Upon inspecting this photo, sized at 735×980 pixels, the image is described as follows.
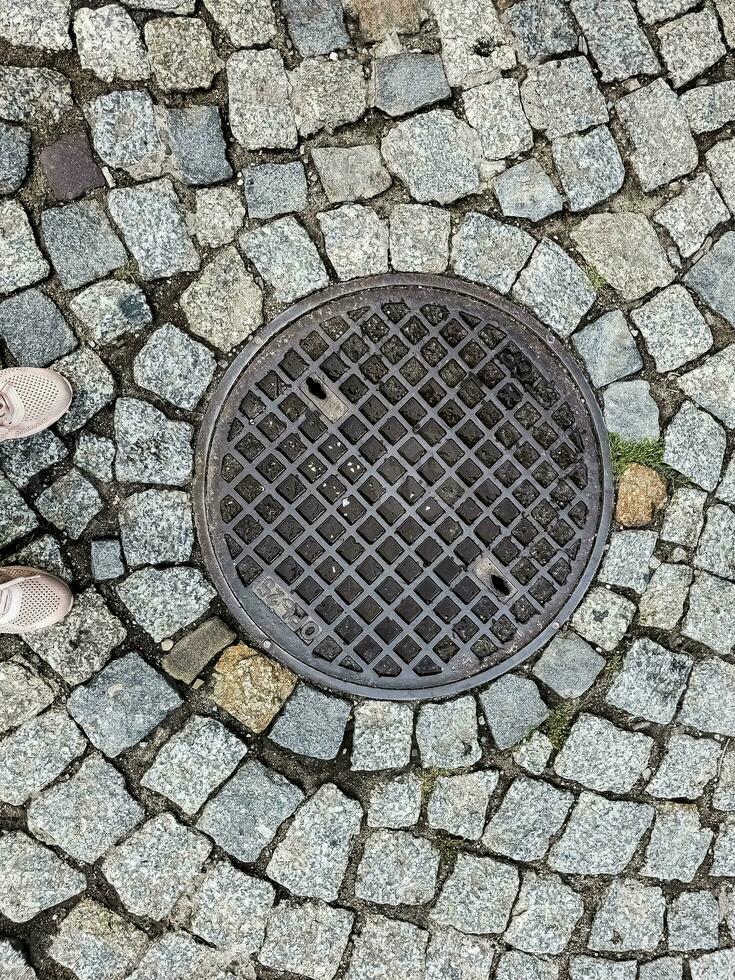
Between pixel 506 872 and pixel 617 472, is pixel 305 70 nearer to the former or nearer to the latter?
pixel 617 472

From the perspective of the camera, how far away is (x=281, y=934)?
2.80m

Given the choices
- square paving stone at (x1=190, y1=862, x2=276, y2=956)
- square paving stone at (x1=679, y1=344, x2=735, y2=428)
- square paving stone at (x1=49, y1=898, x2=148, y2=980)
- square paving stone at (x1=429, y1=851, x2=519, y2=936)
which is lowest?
A: square paving stone at (x1=49, y1=898, x2=148, y2=980)

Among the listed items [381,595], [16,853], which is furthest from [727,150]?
[16,853]

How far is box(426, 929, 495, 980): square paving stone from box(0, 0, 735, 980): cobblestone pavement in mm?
14

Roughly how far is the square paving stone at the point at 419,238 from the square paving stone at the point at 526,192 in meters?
0.24

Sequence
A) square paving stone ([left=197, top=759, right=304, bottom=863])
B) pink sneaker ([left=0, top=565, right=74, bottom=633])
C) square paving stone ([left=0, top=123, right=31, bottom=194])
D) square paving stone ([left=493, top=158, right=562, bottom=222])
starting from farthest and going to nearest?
square paving stone ([left=493, top=158, right=562, bottom=222]) < square paving stone ([left=197, top=759, right=304, bottom=863]) < square paving stone ([left=0, top=123, right=31, bottom=194]) < pink sneaker ([left=0, top=565, right=74, bottom=633])

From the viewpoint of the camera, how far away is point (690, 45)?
9.59ft

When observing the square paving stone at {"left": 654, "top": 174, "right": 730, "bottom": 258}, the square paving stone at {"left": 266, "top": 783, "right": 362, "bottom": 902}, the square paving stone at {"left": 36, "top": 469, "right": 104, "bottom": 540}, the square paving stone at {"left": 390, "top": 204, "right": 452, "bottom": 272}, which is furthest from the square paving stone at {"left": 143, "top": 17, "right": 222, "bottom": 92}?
the square paving stone at {"left": 266, "top": 783, "right": 362, "bottom": 902}

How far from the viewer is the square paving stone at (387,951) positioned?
283 cm

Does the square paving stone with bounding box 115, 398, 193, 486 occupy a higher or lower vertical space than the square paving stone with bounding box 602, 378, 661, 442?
lower

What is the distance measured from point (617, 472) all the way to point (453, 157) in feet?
4.53

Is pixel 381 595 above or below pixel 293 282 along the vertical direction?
below

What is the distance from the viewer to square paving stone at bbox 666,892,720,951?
116 inches

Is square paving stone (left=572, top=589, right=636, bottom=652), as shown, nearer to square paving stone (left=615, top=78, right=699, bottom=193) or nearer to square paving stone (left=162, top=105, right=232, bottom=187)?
square paving stone (left=615, top=78, right=699, bottom=193)
